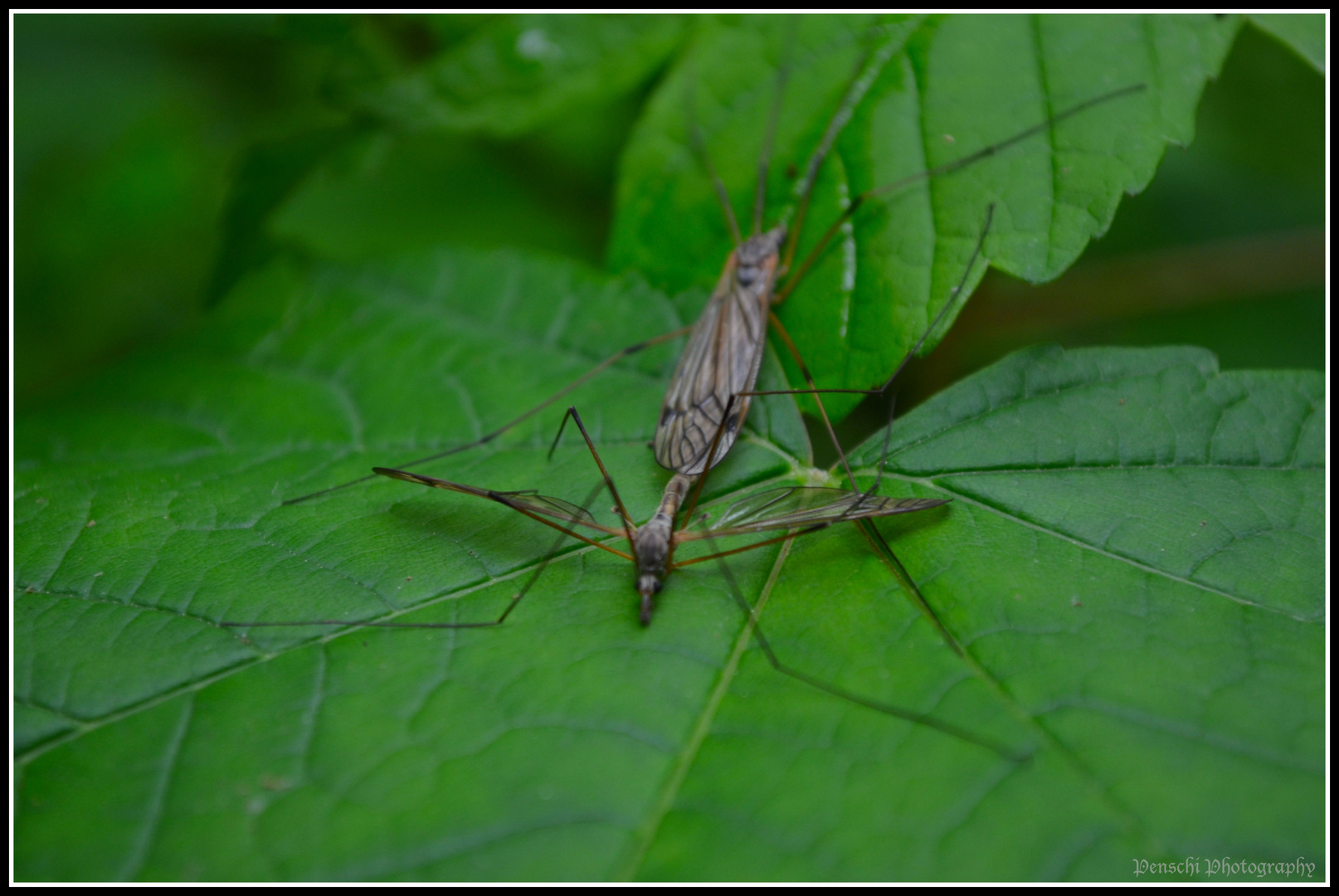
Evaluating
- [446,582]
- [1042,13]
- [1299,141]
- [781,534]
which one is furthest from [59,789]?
[1299,141]

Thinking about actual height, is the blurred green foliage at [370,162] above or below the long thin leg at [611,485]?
above

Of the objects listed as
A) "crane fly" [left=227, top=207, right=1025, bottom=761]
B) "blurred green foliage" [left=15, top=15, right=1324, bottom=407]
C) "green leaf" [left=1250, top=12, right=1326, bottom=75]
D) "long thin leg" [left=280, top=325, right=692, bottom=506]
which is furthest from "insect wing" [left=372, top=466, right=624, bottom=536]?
"green leaf" [left=1250, top=12, right=1326, bottom=75]

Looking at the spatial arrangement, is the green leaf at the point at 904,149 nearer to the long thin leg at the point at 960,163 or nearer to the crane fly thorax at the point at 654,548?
the long thin leg at the point at 960,163

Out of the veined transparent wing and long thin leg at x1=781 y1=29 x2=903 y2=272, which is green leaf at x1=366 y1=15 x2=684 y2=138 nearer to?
long thin leg at x1=781 y1=29 x2=903 y2=272

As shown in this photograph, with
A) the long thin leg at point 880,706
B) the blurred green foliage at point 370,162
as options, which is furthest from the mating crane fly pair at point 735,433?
the blurred green foliage at point 370,162

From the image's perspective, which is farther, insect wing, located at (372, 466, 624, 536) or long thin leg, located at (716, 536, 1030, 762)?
insect wing, located at (372, 466, 624, 536)

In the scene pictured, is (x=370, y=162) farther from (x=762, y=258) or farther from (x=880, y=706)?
(x=880, y=706)
